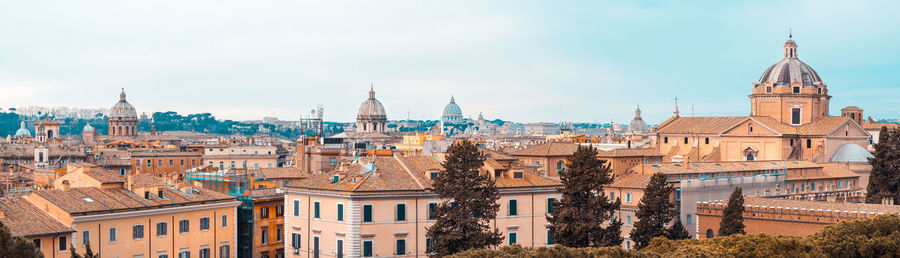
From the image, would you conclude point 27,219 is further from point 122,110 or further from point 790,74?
point 122,110

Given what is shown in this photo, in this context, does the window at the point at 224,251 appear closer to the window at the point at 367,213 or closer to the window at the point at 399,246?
the window at the point at 367,213

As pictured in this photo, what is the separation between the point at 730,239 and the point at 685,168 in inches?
984

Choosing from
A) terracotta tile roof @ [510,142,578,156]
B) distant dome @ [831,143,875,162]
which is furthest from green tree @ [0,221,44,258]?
distant dome @ [831,143,875,162]

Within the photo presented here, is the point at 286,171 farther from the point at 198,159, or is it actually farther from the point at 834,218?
the point at 198,159

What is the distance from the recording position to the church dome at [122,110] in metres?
177

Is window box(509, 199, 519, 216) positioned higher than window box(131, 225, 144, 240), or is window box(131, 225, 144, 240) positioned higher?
window box(509, 199, 519, 216)

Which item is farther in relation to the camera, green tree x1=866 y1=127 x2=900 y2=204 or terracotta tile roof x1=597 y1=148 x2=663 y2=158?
terracotta tile roof x1=597 y1=148 x2=663 y2=158

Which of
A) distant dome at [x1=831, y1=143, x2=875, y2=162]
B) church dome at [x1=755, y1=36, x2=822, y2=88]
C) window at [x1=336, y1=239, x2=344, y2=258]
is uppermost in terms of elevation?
church dome at [x1=755, y1=36, x2=822, y2=88]

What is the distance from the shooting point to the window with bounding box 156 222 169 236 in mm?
38375

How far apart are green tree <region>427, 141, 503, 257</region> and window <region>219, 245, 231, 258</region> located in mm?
9760

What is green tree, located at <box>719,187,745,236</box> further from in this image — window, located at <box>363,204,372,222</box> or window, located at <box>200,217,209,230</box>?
window, located at <box>200,217,209,230</box>

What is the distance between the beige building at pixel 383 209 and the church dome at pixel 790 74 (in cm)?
4046

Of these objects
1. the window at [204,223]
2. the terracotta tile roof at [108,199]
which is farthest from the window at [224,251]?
the terracotta tile roof at [108,199]

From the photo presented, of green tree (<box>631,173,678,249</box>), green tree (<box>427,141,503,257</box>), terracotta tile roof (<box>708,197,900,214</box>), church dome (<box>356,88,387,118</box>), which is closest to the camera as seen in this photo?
green tree (<box>427,141,503,257</box>)
